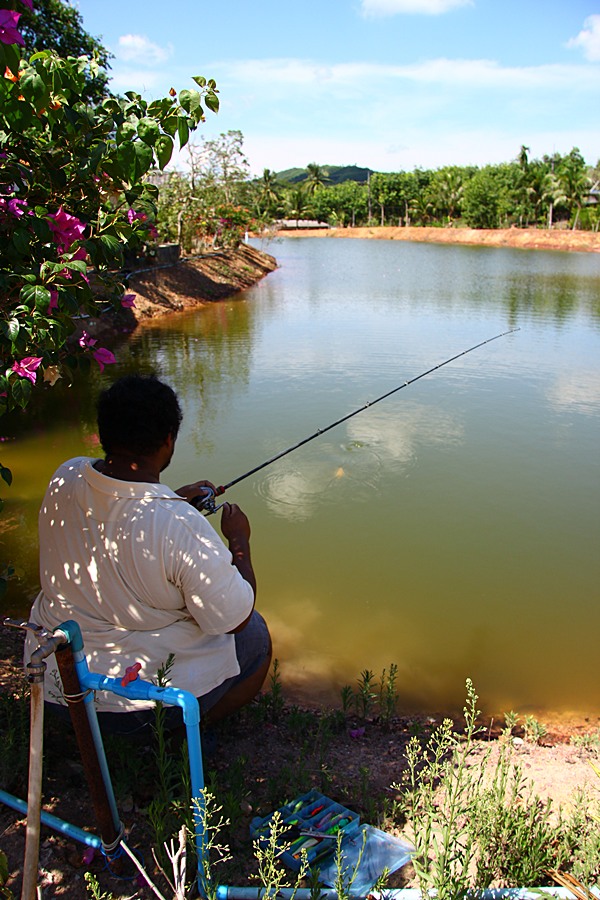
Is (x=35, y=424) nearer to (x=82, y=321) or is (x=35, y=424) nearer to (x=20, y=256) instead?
(x=82, y=321)

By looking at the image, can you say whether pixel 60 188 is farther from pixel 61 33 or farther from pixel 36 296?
pixel 61 33

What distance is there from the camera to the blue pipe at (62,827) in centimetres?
173

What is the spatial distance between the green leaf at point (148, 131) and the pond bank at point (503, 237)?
4233 cm

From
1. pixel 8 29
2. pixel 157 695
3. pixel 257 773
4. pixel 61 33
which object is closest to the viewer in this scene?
pixel 8 29

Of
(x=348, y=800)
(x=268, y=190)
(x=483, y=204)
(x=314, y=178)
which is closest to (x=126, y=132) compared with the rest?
(x=348, y=800)

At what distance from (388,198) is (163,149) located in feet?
223

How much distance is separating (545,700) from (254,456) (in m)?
3.52

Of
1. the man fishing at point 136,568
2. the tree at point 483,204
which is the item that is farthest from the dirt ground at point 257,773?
the tree at point 483,204

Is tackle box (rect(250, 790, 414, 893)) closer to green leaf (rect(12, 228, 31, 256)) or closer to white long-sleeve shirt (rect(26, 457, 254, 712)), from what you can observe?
white long-sleeve shirt (rect(26, 457, 254, 712))

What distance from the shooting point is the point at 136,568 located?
1.86 meters

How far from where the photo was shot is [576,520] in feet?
17.0

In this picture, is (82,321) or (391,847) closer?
(391,847)

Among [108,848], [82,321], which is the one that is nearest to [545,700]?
[108,848]

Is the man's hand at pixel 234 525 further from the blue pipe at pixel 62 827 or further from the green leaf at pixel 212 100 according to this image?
the green leaf at pixel 212 100
